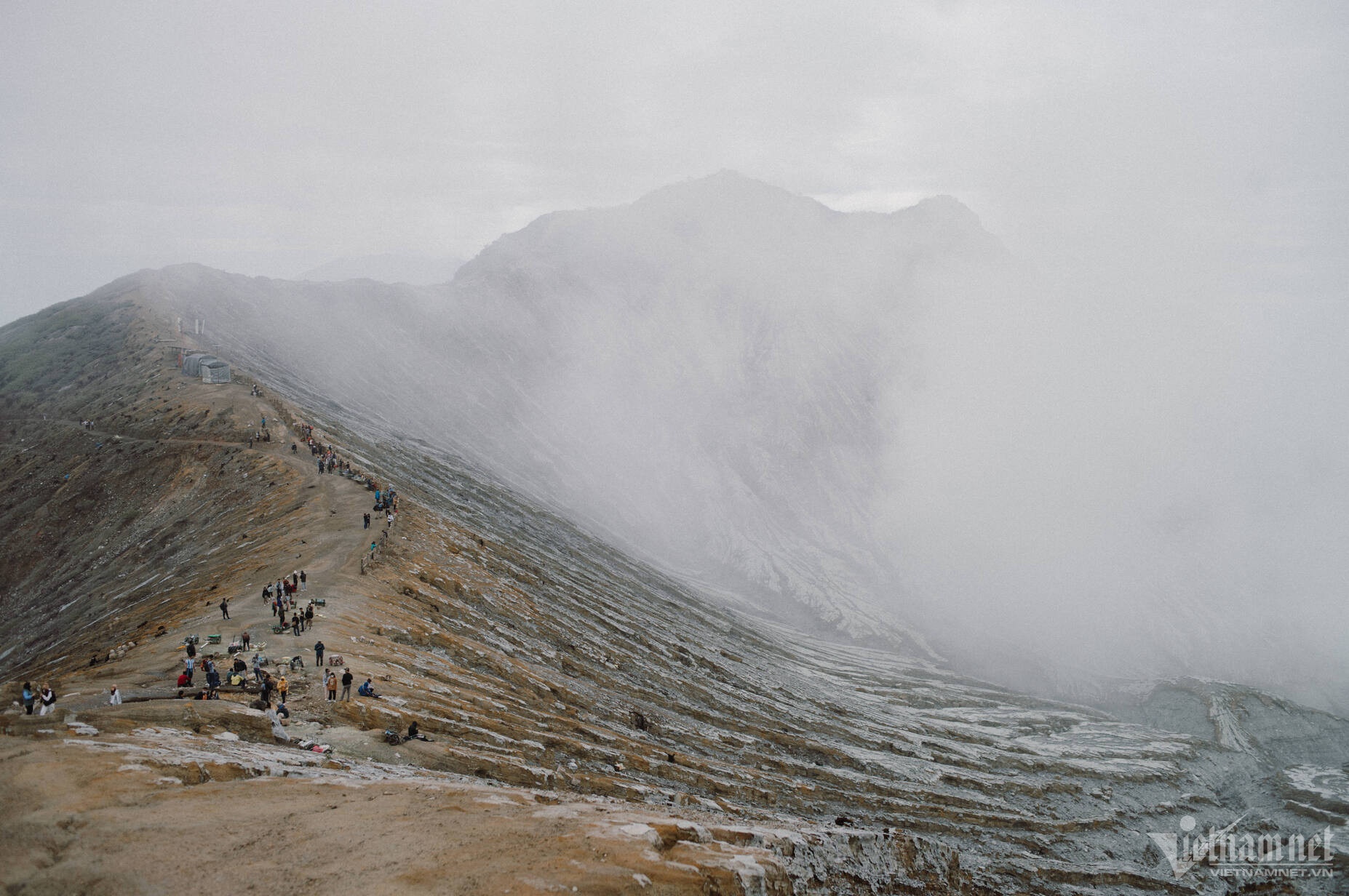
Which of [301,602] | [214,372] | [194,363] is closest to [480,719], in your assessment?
[301,602]

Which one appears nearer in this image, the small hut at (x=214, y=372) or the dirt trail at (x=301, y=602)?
the dirt trail at (x=301, y=602)

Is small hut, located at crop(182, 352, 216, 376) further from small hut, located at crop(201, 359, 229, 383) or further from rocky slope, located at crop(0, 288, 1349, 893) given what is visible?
rocky slope, located at crop(0, 288, 1349, 893)

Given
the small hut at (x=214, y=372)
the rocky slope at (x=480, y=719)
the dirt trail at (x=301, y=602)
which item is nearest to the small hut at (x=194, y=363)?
the small hut at (x=214, y=372)

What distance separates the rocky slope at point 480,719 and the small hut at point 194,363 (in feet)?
14.2

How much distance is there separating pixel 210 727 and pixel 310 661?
8.72 m

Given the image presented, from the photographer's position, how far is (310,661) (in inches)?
1578

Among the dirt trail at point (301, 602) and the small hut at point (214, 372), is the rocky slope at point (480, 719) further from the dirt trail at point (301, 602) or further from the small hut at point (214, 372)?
the small hut at point (214, 372)

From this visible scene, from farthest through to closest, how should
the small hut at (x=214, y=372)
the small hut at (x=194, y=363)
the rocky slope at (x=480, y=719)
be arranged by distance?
the small hut at (x=194, y=363) → the small hut at (x=214, y=372) → the rocky slope at (x=480, y=719)

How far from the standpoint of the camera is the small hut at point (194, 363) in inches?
4075

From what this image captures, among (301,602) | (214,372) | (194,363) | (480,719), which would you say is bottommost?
(480,719)

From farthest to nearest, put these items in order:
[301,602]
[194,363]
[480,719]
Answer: [194,363]
[301,602]
[480,719]

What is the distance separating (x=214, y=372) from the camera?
10175 centimetres

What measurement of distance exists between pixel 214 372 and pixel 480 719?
85044 mm

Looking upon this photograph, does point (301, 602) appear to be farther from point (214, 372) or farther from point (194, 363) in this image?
point (194, 363)
